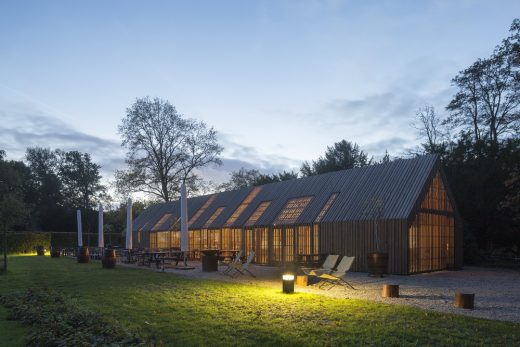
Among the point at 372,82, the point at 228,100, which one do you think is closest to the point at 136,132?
the point at 228,100

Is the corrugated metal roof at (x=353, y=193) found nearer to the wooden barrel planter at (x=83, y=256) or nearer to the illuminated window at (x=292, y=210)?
the illuminated window at (x=292, y=210)

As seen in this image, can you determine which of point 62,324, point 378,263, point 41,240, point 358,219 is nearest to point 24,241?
point 41,240

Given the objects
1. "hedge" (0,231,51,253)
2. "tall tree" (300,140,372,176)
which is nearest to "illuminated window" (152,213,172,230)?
"hedge" (0,231,51,253)

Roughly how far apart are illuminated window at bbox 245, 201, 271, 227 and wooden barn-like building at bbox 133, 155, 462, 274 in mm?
66

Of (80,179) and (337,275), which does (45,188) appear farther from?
(337,275)

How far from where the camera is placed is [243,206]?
23.3 m

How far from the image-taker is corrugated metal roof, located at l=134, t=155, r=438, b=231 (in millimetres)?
16031

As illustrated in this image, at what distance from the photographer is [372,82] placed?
1867 cm

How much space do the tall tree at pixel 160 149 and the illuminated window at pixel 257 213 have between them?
17.2 m

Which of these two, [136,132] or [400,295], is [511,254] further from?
[136,132]

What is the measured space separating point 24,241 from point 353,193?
30439mm

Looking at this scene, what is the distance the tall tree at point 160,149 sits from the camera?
121ft

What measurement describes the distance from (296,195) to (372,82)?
6226 mm

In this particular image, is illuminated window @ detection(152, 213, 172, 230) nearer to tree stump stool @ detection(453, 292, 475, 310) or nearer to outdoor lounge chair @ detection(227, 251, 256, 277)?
outdoor lounge chair @ detection(227, 251, 256, 277)
